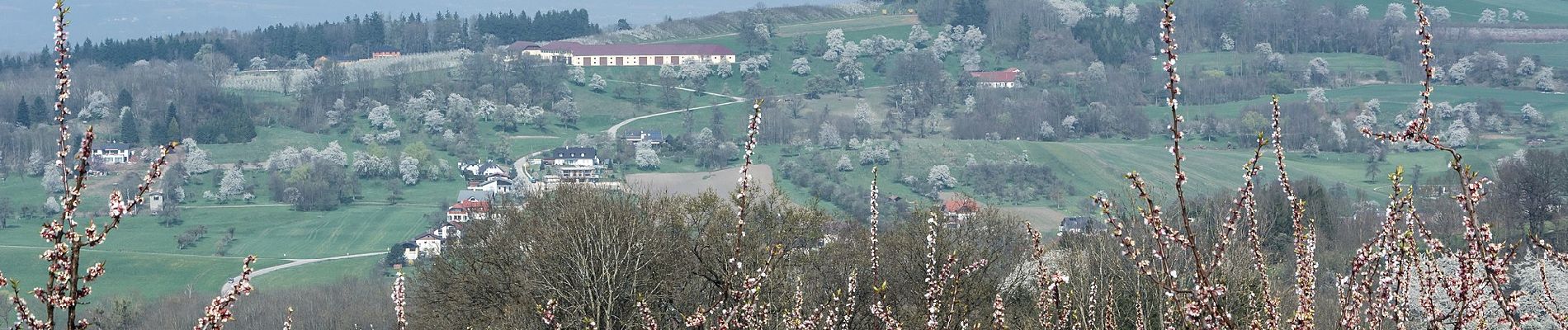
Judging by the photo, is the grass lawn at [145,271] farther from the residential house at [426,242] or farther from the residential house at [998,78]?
the residential house at [998,78]

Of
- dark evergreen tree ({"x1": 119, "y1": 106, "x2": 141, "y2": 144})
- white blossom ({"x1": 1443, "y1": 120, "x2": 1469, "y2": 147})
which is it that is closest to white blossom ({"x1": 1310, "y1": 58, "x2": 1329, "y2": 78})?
white blossom ({"x1": 1443, "y1": 120, "x2": 1469, "y2": 147})

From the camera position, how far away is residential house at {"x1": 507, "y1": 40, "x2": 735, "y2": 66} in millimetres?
172000

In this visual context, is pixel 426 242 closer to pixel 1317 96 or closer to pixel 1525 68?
pixel 1317 96

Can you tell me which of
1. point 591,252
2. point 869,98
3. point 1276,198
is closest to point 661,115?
point 869,98

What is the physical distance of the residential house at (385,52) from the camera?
18012 cm

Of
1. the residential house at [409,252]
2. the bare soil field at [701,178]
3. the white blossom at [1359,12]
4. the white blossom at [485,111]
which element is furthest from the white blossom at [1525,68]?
the residential house at [409,252]

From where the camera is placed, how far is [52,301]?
5.06 meters

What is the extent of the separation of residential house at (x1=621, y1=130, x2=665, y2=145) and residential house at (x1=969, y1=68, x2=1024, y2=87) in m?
42.5

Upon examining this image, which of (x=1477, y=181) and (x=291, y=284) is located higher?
(x=1477, y=181)

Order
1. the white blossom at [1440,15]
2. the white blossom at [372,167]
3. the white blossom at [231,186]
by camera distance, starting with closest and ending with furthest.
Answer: the white blossom at [231,186] → the white blossom at [372,167] → the white blossom at [1440,15]

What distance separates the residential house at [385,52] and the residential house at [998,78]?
62414mm

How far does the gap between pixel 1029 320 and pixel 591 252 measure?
9.22m

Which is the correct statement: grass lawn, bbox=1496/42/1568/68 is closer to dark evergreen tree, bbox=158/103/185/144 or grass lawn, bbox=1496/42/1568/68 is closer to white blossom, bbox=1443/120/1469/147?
white blossom, bbox=1443/120/1469/147

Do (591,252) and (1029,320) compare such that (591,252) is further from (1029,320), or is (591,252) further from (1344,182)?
(1344,182)
